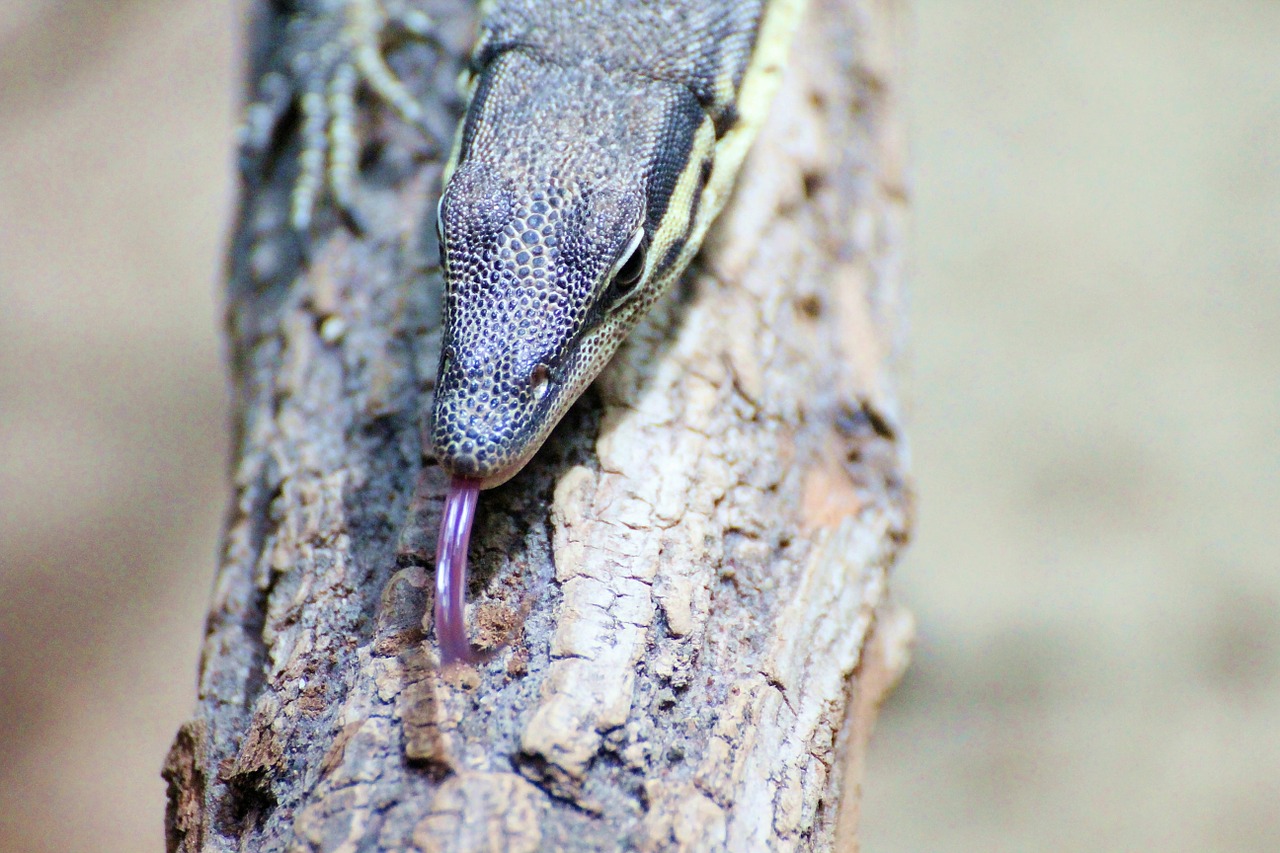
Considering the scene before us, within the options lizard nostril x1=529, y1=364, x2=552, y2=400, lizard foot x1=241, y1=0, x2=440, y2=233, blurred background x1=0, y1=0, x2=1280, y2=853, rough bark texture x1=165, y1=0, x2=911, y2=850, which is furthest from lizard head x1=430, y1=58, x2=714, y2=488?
blurred background x1=0, y1=0, x2=1280, y2=853

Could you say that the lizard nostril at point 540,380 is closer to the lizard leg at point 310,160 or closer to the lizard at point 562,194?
the lizard at point 562,194

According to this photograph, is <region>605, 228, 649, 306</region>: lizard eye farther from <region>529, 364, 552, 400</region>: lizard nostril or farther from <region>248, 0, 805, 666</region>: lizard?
<region>529, 364, 552, 400</region>: lizard nostril

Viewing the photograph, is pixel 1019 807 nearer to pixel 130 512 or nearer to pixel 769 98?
pixel 769 98

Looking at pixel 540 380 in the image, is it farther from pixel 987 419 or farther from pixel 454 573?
pixel 987 419

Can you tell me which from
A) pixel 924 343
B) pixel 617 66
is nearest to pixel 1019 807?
pixel 924 343

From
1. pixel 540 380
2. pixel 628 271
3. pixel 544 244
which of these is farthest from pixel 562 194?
pixel 540 380
